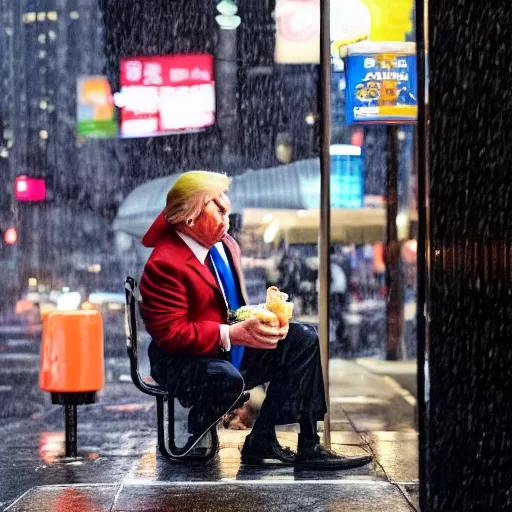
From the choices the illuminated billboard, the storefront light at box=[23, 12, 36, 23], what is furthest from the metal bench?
the storefront light at box=[23, 12, 36, 23]

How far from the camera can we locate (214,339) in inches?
213

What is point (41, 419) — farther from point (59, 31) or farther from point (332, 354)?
point (59, 31)

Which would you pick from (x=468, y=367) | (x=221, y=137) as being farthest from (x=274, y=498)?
(x=221, y=137)

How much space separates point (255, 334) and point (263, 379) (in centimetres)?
40

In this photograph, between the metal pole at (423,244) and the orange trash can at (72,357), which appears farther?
the orange trash can at (72,357)

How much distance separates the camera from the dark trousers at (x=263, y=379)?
5.43 metres

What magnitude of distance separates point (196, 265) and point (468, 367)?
1.61 metres

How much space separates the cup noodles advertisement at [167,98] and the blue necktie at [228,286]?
497 cm

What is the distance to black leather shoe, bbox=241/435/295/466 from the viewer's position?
5.74m

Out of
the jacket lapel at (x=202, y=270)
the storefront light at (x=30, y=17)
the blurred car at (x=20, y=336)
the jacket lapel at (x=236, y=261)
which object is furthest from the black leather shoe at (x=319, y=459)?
the storefront light at (x=30, y=17)

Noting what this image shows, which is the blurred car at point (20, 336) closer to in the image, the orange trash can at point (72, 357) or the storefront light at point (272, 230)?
the storefront light at point (272, 230)

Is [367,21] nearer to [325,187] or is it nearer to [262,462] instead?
[325,187]

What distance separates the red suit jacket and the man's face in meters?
0.09

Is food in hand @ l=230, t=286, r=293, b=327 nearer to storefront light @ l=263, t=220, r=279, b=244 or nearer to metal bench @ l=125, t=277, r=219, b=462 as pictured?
metal bench @ l=125, t=277, r=219, b=462
